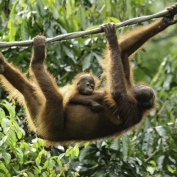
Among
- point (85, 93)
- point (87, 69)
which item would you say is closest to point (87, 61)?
point (87, 69)

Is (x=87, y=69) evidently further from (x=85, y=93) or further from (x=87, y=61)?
(x=85, y=93)

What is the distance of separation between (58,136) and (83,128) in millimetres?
284

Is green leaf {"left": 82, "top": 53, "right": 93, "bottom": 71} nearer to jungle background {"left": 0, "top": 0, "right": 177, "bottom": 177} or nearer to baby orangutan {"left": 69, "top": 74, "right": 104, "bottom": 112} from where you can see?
jungle background {"left": 0, "top": 0, "right": 177, "bottom": 177}

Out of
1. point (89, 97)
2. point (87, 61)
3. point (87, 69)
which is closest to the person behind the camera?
point (89, 97)

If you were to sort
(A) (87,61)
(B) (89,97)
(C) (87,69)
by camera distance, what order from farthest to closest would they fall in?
(C) (87,69)
(A) (87,61)
(B) (89,97)

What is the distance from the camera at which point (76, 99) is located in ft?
21.0

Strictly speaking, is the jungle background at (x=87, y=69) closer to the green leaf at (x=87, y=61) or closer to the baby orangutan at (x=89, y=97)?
the green leaf at (x=87, y=61)

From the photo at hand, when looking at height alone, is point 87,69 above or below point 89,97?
below

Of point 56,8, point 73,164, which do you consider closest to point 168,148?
point 73,164

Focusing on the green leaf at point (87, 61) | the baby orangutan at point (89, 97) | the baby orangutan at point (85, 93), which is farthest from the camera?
the green leaf at point (87, 61)

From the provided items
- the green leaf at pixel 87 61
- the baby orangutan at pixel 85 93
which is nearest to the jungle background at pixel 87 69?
the green leaf at pixel 87 61

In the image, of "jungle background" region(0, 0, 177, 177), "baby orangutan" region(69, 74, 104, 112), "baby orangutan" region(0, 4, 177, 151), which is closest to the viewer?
"baby orangutan" region(0, 4, 177, 151)

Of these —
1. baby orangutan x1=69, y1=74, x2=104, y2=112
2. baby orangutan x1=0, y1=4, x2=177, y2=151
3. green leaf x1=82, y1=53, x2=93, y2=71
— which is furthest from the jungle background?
baby orangutan x1=69, y1=74, x2=104, y2=112

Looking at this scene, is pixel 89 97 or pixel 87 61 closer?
pixel 89 97
